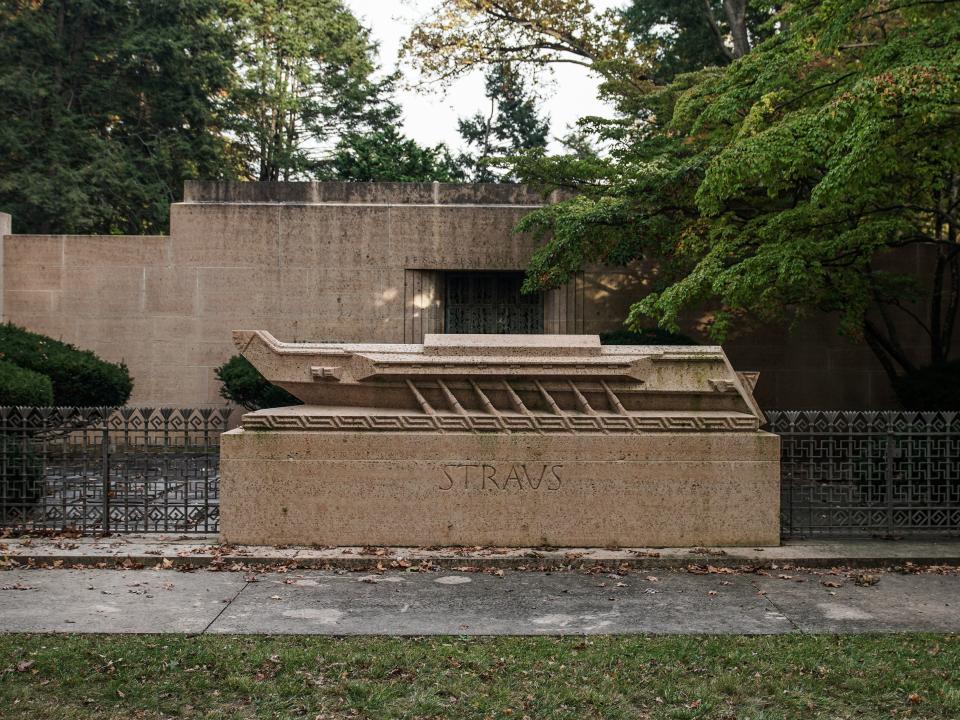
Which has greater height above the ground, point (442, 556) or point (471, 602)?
point (442, 556)

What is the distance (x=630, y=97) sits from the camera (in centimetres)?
1833

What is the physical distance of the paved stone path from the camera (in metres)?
5.98

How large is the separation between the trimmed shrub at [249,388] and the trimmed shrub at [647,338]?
6135 millimetres

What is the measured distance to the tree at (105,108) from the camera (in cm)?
2472

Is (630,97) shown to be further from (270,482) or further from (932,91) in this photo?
(270,482)

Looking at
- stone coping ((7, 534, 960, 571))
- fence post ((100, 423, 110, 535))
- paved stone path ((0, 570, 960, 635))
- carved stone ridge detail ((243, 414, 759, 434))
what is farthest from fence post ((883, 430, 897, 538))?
fence post ((100, 423, 110, 535))

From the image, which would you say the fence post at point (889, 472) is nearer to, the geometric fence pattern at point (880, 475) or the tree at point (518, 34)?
the geometric fence pattern at point (880, 475)

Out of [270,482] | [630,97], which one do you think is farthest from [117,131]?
[270,482]

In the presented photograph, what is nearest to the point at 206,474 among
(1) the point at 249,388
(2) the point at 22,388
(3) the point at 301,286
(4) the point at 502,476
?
(4) the point at 502,476

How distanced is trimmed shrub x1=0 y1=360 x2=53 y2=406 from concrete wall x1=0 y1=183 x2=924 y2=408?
625 centimetres

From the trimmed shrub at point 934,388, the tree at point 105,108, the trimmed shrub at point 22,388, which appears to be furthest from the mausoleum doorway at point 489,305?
the tree at point 105,108

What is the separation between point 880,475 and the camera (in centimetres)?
887

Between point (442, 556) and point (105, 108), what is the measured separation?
24296 millimetres

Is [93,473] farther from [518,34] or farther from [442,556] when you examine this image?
[518,34]
